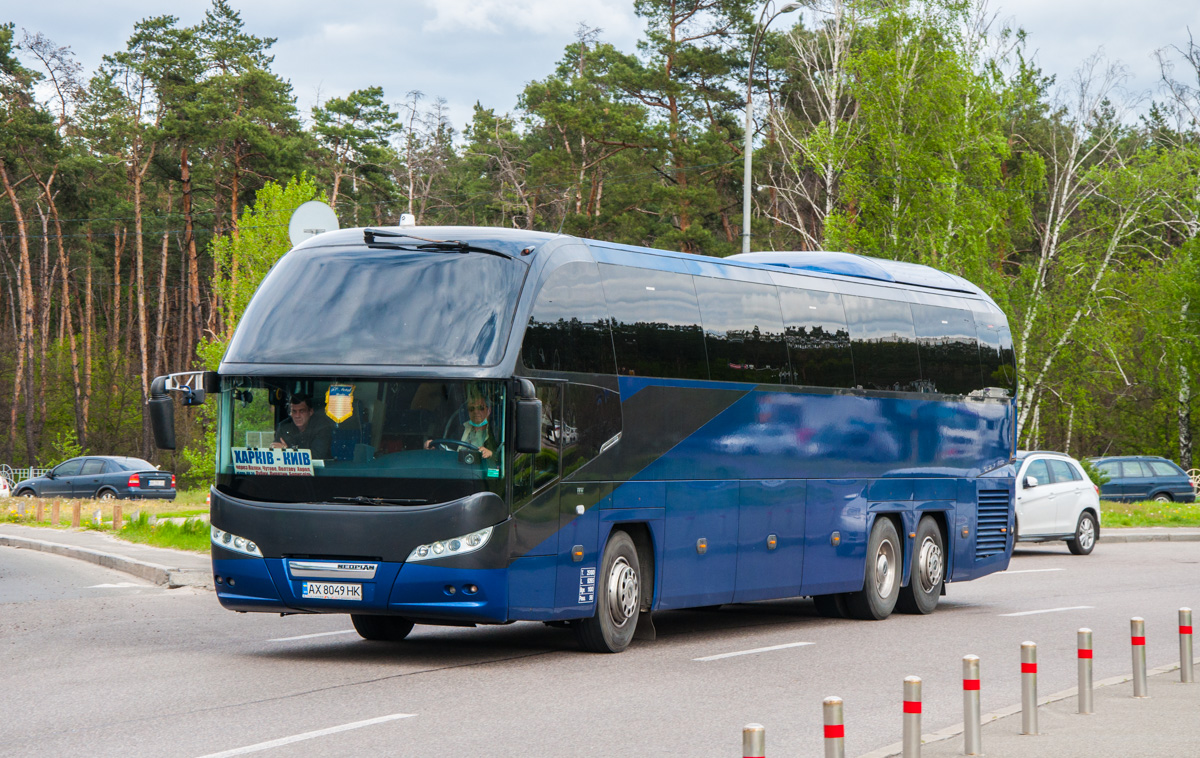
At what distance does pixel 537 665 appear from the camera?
11492 millimetres

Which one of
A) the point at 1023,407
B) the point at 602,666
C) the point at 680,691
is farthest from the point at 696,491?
the point at 1023,407

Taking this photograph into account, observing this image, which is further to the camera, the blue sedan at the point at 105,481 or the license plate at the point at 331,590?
the blue sedan at the point at 105,481

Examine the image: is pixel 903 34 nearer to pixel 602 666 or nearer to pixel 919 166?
pixel 919 166

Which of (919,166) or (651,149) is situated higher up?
(651,149)

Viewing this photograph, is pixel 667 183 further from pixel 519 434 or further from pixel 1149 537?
pixel 519 434

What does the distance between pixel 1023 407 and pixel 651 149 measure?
16.1m

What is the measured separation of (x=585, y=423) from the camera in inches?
473

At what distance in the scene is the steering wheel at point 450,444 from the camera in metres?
11.1

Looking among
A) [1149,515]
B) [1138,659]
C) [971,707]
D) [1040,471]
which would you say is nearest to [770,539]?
[1138,659]

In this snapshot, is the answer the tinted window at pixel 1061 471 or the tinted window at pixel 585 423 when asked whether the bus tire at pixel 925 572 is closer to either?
the tinted window at pixel 585 423

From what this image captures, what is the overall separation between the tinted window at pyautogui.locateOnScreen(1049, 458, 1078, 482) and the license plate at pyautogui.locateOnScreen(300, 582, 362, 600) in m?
18.3

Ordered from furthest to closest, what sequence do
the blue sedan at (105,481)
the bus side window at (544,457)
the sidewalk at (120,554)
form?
the blue sedan at (105,481) < the sidewalk at (120,554) < the bus side window at (544,457)

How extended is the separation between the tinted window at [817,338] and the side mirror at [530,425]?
14.9 ft

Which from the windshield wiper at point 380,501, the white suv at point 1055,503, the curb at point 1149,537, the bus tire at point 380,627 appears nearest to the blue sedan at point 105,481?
the white suv at point 1055,503
